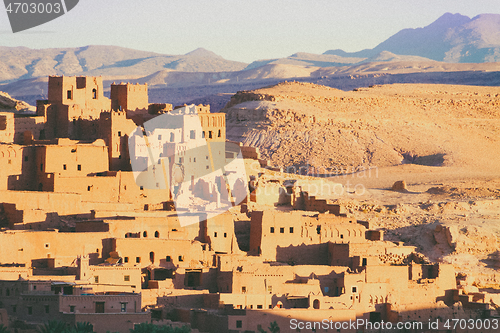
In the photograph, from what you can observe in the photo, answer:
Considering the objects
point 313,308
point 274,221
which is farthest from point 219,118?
point 313,308

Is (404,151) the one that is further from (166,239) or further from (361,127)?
(166,239)

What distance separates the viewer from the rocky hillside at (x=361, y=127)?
2906 inches

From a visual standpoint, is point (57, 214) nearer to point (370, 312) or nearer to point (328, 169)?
point (370, 312)

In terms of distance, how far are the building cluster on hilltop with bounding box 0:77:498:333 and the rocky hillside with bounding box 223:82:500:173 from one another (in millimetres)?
19955

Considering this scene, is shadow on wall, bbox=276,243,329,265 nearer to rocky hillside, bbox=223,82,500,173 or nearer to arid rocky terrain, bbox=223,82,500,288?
arid rocky terrain, bbox=223,82,500,288

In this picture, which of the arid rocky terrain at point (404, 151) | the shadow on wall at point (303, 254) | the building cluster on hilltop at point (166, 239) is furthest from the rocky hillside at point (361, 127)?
the shadow on wall at point (303, 254)

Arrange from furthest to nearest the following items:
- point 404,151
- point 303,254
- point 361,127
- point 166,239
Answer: point 361,127 → point 404,151 → point 303,254 → point 166,239

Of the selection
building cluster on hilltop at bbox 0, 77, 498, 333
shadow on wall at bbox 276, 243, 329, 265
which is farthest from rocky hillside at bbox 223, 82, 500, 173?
shadow on wall at bbox 276, 243, 329, 265

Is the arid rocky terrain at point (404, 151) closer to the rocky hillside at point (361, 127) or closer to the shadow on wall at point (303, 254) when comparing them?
the rocky hillside at point (361, 127)

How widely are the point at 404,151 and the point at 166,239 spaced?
40.5 m

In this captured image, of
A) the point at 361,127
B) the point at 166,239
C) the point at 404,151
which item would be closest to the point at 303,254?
the point at 166,239

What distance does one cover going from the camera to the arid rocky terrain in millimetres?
50438

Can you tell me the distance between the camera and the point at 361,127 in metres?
80.4

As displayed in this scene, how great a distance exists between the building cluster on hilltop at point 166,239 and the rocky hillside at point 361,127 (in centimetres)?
1996
